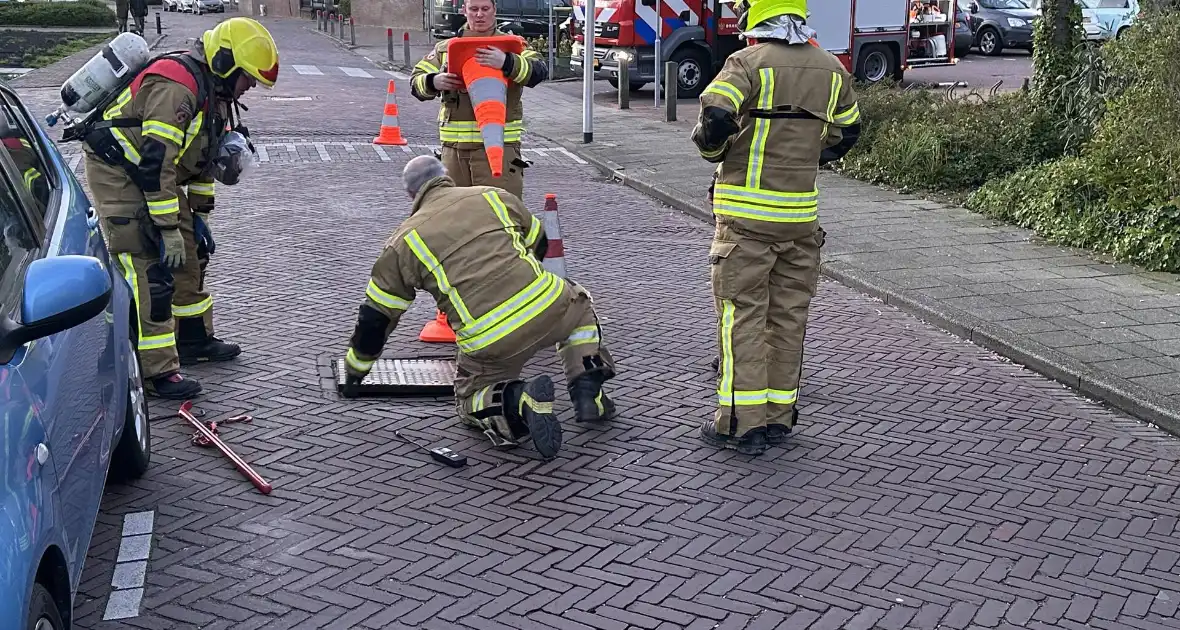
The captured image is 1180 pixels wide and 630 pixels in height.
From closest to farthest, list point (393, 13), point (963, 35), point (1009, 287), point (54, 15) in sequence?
1. point (1009, 287)
2. point (963, 35)
3. point (54, 15)
4. point (393, 13)

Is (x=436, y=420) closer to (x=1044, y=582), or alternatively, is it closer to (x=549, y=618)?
(x=549, y=618)

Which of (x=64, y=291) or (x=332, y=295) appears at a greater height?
(x=64, y=291)

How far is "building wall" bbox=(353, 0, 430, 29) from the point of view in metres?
50.6

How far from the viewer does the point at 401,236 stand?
5.25 metres

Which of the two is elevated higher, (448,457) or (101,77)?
(101,77)

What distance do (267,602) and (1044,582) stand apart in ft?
8.73

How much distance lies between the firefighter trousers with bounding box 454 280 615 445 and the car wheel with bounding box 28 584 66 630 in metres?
2.61

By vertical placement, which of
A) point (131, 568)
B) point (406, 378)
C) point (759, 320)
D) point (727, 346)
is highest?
point (759, 320)

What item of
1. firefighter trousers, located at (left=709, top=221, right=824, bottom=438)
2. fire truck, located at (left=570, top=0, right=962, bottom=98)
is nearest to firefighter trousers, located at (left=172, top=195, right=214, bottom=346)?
firefighter trousers, located at (left=709, top=221, right=824, bottom=438)

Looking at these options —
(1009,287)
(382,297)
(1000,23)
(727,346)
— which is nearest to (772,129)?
(727,346)

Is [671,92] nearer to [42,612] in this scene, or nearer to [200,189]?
[200,189]

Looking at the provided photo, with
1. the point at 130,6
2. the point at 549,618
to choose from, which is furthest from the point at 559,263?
the point at 130,6

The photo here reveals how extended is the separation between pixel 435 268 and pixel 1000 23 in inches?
977

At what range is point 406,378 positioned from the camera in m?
6.33
